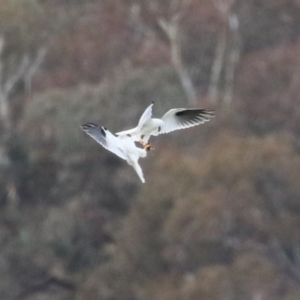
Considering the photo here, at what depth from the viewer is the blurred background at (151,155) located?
23.8m

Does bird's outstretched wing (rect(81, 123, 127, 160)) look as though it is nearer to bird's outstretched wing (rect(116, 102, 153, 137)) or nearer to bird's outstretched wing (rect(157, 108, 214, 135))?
bird's outstretched wing (rect(116, 102, 153, 137))

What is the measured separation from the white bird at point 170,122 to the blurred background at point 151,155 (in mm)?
13248

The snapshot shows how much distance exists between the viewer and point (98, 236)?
86.3 ft

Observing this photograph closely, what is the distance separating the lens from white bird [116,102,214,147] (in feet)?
25.9

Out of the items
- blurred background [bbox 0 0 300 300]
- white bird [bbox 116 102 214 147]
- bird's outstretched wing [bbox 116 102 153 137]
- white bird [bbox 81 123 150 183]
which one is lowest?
white bird [bbox 81 123 150 183]

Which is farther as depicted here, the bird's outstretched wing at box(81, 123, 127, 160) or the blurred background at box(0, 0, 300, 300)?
the blurred background at box(0, 0, 300, 300)

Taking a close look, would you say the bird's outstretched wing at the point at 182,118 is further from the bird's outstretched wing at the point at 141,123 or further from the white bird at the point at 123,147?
the white bird at the point at 123,147

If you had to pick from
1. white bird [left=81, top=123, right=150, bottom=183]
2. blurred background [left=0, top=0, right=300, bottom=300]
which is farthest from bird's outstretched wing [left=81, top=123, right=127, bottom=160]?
blurred background [left=0, top=0, right=300, bottom=300]

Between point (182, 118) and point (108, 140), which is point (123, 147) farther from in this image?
point (182, 118)

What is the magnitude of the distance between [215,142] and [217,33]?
17.0 feet

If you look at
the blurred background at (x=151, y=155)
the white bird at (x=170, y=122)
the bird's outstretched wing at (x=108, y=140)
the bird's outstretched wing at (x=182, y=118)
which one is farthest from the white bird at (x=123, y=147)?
the blurred background at (x=151, y=155)

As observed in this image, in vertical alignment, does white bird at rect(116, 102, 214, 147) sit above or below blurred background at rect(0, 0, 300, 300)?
below

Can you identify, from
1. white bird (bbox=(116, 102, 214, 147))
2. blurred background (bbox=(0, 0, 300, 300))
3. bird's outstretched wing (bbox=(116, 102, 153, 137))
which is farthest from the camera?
blurred background (bbox=(0, 0, 300, 300))

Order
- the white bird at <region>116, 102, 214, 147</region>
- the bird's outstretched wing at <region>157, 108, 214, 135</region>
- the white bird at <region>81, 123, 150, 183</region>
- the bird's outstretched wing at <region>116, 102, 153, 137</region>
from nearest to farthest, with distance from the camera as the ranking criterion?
1. the white bird at <region>81, 123, 150, 183</region>
2. the bird's outstretched wing at <region>116, 102, 153, 137</region>
3. the white bird at <region>116, 102, 214, 147</region>
4. the bird's outstretched wing at <region>157, 108, 214, 135</region>
